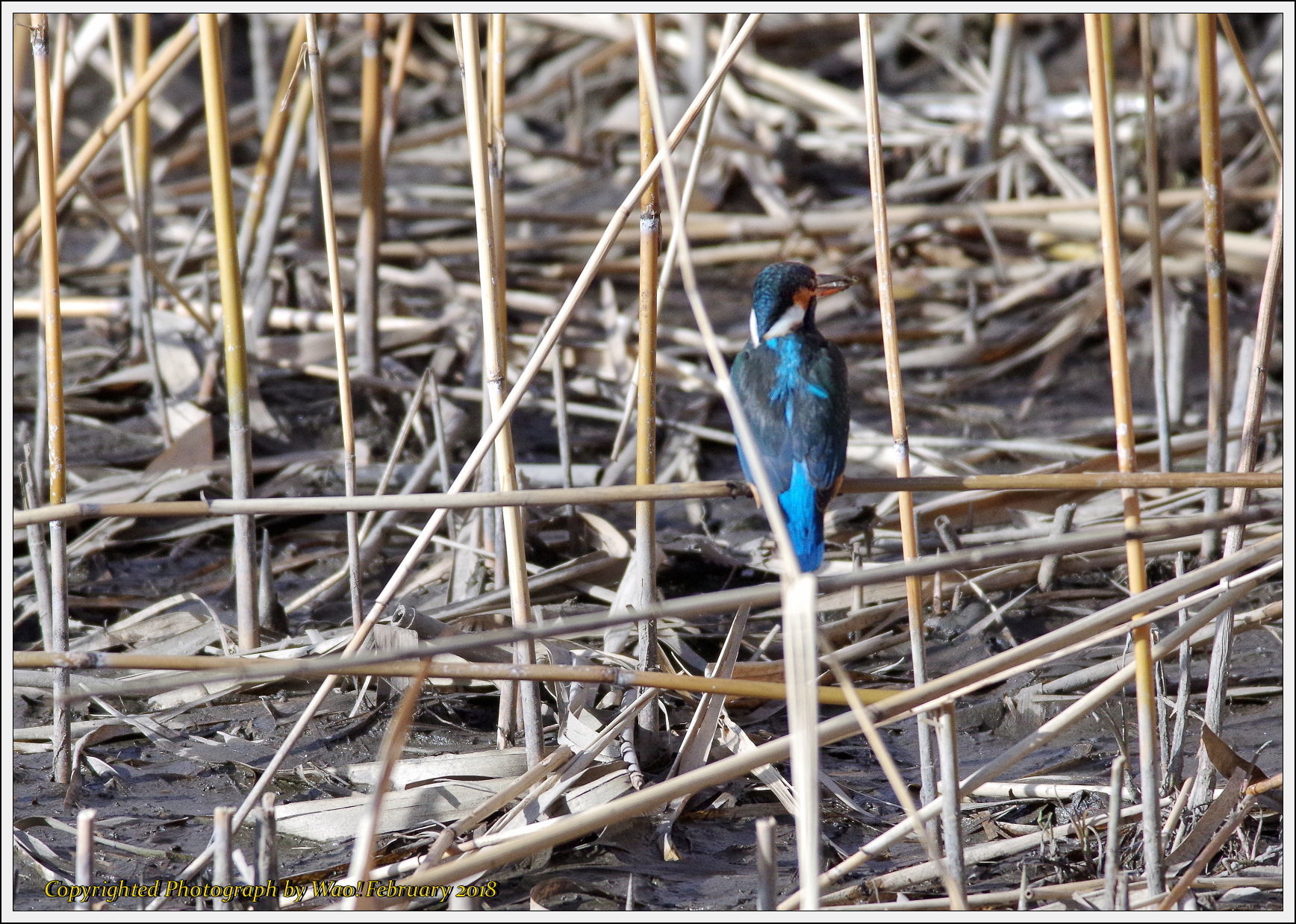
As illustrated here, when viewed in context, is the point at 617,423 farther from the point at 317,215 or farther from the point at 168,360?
the point at 317,215

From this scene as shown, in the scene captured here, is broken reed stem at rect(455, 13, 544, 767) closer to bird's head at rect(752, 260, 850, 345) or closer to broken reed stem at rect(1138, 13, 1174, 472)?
bird's head at rect(752, 260, 850, 345)

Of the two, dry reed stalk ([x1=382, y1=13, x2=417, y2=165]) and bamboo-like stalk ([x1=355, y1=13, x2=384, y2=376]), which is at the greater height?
dry reed stalk ([x1=382, y1=13, x2=417, y2=165])

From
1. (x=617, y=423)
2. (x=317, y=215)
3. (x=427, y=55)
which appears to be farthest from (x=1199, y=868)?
(x=427, y=55)

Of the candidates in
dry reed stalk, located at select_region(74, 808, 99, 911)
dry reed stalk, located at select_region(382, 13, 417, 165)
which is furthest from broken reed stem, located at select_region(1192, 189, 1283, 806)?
dry reed stalk, located at select_region(382, 13, 417, 165)

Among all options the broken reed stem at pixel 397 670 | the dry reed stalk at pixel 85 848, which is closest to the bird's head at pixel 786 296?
the broken reed stem at pixel 397 670

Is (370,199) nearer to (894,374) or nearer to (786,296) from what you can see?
(786,296)

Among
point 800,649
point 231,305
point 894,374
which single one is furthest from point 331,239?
point 800,649
